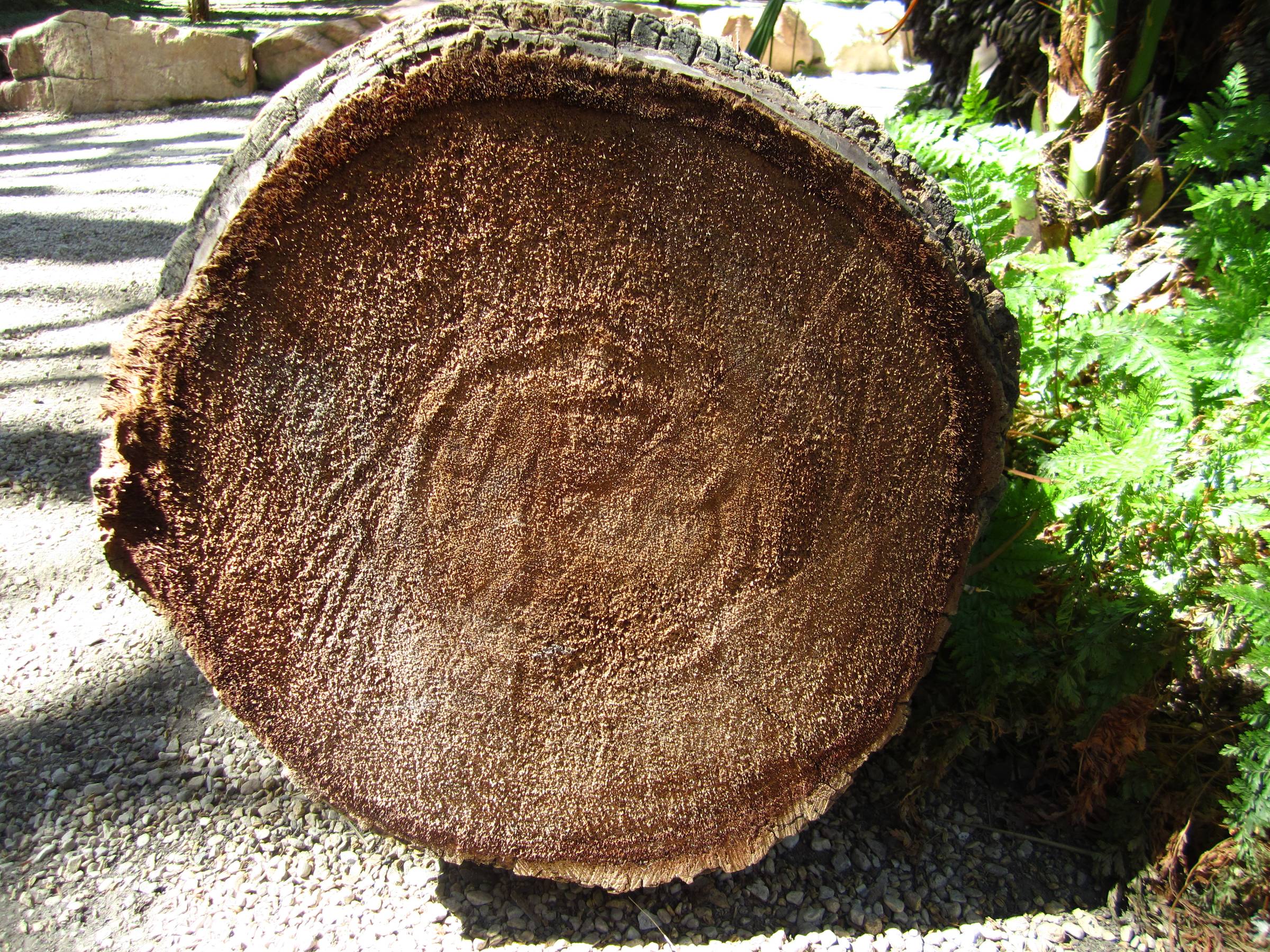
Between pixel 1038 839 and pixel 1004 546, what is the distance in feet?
1.98

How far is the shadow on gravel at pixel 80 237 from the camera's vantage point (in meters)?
4.73

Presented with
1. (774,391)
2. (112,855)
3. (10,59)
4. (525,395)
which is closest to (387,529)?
(525,395)

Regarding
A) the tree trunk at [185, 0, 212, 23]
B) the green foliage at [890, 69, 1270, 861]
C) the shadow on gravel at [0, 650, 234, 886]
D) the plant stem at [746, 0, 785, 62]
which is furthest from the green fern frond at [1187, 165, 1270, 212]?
the tree trunk at [185, 0, 212, 23]

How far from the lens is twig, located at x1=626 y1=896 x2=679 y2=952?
1512 millimetres

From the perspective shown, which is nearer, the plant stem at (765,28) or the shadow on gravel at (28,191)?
the plant stem at (765,28)

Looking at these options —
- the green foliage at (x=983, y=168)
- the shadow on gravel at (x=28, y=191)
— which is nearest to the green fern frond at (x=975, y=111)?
the green foliage at (x=983, y=168)

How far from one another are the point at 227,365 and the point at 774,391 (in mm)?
838

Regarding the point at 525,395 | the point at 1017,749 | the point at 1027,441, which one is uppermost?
the point at 525,395

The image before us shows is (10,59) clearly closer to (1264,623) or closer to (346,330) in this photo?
(346,330)

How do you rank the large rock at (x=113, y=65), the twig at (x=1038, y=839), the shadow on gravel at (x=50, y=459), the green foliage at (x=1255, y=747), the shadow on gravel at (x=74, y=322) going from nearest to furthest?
the green foliage at (x=1255, y=747), the twig at (x=1038, y=839), the shadow on gravel at (x=50, y=459), the shadow on gravel at (x=74, y=322), the large rock at (x=113, y=65)

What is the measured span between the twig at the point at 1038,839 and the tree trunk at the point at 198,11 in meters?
14.2

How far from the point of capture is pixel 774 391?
1.28 metres

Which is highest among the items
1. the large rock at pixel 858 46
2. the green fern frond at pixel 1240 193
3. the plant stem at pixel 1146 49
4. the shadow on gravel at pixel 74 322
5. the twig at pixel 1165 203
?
the large rock at pixel 858 46

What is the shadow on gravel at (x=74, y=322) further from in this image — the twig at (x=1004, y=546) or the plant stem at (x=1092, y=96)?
the plant stem at (x=1092, y=96)
